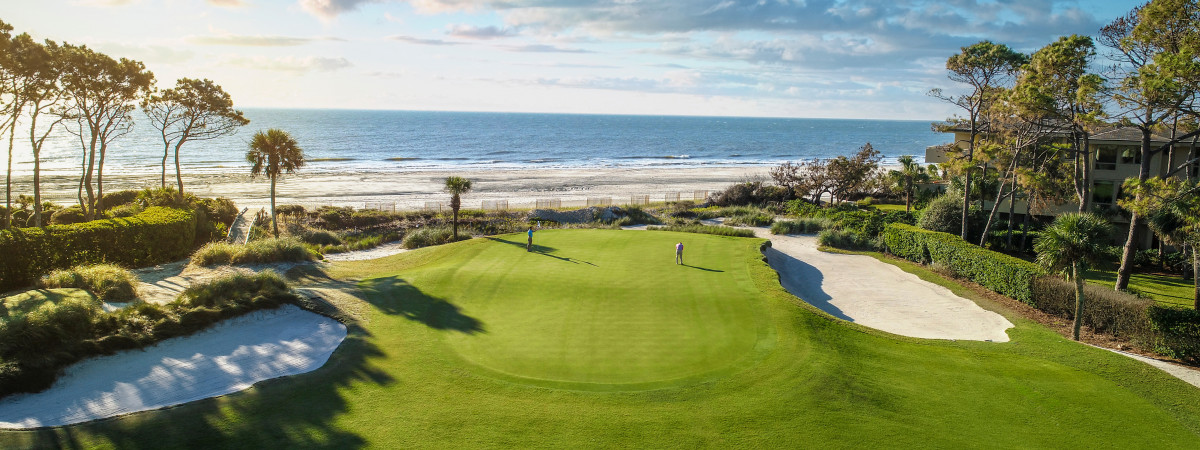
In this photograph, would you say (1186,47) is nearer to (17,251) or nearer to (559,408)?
(559,408)

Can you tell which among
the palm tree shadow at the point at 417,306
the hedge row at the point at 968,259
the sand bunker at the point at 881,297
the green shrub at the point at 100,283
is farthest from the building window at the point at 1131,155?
the green shrub at the point at 100,283

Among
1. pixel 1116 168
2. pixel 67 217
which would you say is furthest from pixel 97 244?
pixel 1116 168

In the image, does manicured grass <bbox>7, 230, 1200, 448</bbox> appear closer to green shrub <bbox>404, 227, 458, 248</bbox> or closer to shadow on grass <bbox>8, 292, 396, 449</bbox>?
shadow on grass <bbox>8, 292, 396, 449</bbox>

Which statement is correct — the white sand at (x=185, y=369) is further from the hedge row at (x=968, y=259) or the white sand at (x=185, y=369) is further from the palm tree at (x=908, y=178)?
the palm tree at (x=908, y=178)

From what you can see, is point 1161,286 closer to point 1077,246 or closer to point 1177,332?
point 1177,332

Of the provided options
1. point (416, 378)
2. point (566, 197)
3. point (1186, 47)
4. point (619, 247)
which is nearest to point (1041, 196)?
point (1186, 47)

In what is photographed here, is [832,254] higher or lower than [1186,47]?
lower
